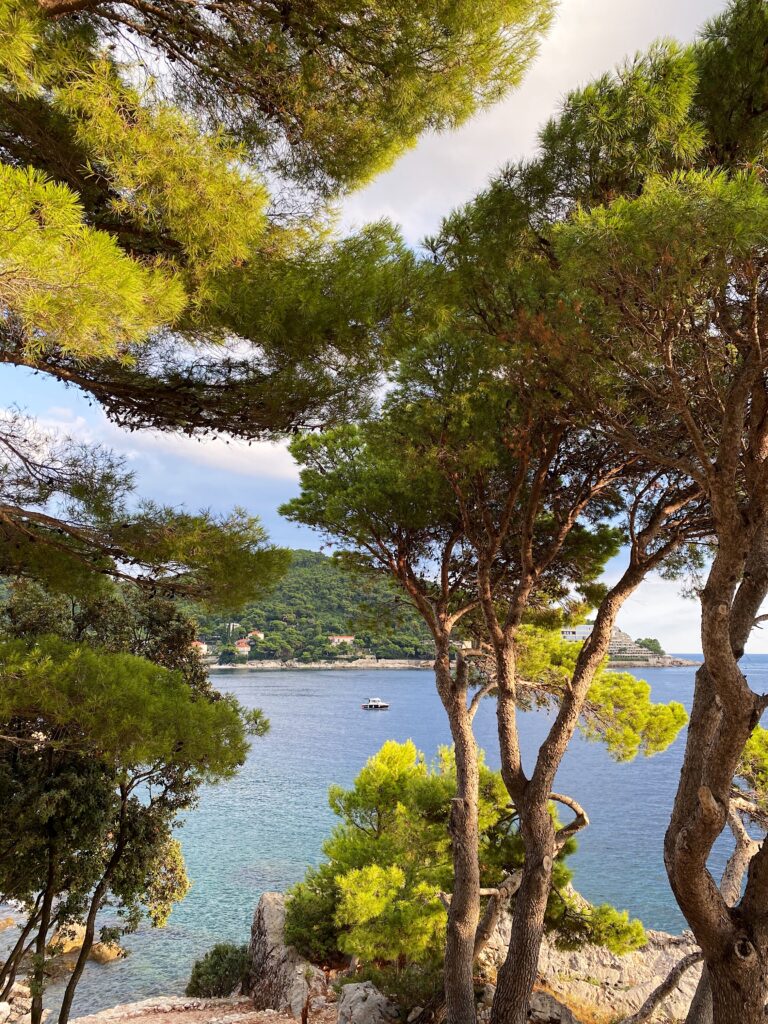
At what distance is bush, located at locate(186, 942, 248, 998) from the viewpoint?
916 centimetres

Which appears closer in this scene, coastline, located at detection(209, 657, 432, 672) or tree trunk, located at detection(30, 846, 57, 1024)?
tree trunk, located at detection(30, 846, 57, 1024)

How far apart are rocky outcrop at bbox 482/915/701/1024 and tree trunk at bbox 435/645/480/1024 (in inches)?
119

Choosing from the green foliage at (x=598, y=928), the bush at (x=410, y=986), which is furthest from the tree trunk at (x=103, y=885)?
the green foliage at (x=598, y=928)

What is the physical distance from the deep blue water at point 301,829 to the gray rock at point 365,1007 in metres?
5.76

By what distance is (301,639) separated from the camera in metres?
57.5

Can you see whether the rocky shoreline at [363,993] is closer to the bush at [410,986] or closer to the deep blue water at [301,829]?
the bush at [410,986]

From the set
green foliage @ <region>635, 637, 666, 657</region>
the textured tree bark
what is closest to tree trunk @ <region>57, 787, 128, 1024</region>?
the textured tree bark

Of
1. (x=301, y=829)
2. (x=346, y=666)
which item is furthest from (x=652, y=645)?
(x=301, y=829)

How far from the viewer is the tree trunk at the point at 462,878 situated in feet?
16.0

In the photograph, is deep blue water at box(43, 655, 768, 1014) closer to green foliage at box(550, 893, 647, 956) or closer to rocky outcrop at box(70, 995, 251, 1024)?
rocky outcrop at box(70, 995, 251, 1024)

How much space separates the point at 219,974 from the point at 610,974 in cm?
586

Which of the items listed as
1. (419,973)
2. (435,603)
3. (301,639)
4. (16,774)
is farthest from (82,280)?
(301,639)

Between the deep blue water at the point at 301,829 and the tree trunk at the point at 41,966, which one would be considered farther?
the deep blue water at the point at 301,829

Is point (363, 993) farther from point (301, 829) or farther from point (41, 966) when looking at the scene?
point (301, 829)
